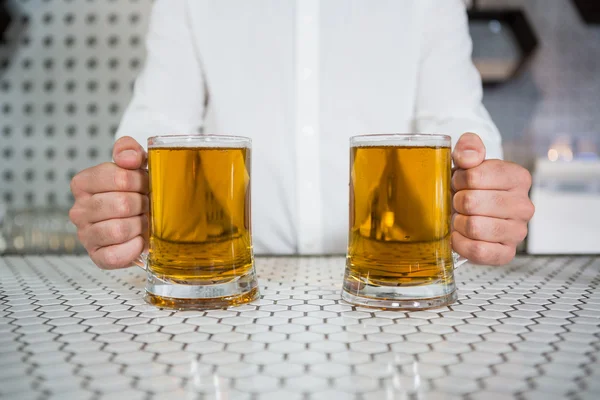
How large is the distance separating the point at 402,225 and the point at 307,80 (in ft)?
2.64

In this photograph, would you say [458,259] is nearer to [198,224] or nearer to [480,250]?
[480,250]

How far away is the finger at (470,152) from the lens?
70cm

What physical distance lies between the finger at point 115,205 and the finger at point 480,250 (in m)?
0.43

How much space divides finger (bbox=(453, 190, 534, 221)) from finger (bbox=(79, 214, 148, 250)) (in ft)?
1.41

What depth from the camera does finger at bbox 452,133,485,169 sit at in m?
0.70

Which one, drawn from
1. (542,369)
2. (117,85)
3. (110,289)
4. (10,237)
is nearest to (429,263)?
(542,369)

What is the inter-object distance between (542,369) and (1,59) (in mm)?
2716

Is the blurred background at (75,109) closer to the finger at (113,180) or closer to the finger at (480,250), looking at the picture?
the finger at (113,180)

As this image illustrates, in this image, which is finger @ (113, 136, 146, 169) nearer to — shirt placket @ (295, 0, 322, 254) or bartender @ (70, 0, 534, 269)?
bartender @ (70, 0, 534, 269)

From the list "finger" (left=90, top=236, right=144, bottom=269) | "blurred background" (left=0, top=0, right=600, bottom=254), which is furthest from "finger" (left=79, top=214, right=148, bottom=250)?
"blurred background" (left=0, top=0, right=600, bottom=254)

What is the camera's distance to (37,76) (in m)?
2.53

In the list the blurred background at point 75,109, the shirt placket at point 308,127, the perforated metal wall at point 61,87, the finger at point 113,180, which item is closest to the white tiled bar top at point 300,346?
the finger at point 113,180

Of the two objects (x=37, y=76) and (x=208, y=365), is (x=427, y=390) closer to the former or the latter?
(x=208, y=365)

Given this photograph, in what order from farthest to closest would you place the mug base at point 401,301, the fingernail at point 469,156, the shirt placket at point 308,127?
1. the shirt placket at point 308,127
2. the fingernail at point 469,156
3. the mug base at point 401,301
